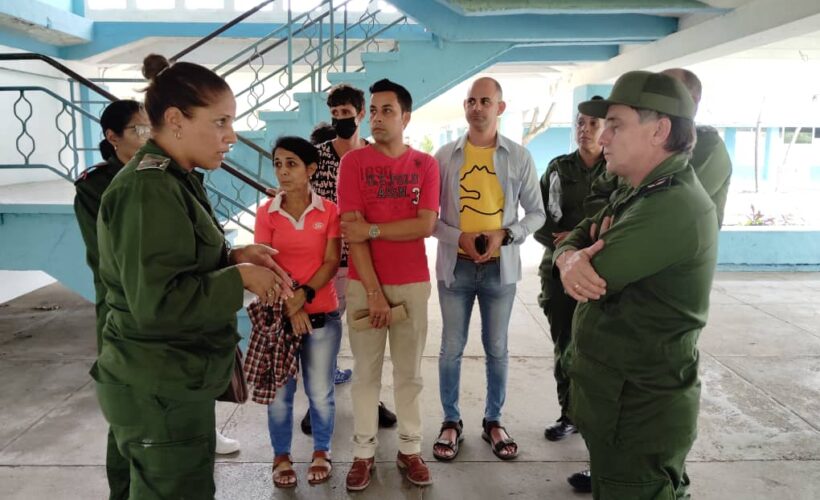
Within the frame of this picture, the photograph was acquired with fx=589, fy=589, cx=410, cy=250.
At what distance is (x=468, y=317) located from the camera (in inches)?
121

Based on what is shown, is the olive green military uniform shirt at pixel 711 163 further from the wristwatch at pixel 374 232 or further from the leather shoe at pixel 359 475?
the leather shoe at pixel 359 475

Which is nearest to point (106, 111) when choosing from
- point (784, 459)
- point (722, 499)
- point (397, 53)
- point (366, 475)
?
point (366, 475)

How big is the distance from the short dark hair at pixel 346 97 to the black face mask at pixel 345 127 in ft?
0.25

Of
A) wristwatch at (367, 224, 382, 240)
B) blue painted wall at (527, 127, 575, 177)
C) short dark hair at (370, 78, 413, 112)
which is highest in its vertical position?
blue painted wall at (527, 127, 575, 177)

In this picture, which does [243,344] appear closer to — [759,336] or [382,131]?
[382,131]

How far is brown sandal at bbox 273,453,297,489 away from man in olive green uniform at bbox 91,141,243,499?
1187 mm

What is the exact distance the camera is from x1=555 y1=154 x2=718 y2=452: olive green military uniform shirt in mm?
1531

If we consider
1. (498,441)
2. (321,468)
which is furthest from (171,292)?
(498,441)

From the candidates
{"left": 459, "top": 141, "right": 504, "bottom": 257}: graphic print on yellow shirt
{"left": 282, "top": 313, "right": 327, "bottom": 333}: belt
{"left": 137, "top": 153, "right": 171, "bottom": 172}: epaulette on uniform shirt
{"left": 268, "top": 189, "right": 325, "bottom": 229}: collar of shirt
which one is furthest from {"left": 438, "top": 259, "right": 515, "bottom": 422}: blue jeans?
{"left": 137, "top": 153, "right": 171, "bottom": 172}: epaulette on uniform shirt

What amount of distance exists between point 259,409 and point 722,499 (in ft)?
8.42

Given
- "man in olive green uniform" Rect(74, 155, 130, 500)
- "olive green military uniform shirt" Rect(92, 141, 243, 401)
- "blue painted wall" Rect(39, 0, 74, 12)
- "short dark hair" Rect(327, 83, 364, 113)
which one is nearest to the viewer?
"olive green military uniform shirt" Rect(92, 141, 243, 401)

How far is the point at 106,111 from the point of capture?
7.64ft

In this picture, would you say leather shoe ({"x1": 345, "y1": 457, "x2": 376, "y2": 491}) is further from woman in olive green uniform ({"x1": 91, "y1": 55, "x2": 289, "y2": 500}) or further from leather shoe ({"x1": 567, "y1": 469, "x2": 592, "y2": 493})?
woman in olive green uniform ({"x1": 91, "y1": 55, "x2": 289, "y2": 500})

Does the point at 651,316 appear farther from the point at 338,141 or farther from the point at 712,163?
the point at 338,141
